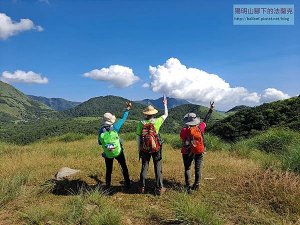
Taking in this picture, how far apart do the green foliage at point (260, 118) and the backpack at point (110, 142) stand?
44757 millimetres

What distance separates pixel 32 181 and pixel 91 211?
4003 mm

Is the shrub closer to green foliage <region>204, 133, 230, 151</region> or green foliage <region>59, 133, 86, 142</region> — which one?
green foliage <region>204, 133, 230, 151</region>

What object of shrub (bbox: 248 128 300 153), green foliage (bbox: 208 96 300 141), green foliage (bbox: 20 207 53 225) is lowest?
green foliage (bbox: 20 207 53 225)

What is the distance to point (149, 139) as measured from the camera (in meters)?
8.86

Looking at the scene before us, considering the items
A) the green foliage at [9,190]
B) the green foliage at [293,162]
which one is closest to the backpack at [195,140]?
the green foliage at [293,162]

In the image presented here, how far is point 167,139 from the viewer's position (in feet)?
67.6

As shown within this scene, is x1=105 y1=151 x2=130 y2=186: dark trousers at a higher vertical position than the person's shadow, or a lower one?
higher

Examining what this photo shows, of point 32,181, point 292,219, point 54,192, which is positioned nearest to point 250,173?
point 292,219

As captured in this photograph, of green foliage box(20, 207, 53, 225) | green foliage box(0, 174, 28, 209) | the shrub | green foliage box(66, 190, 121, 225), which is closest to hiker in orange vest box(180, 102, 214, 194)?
green foliage box(66, 190, 121, 225)

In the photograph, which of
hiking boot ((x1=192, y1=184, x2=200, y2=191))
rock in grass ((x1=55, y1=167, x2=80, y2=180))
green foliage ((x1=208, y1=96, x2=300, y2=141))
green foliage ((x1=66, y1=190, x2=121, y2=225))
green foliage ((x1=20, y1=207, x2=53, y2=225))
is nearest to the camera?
green foliage ((x1=66, y1=190, x2=121, y2=225))

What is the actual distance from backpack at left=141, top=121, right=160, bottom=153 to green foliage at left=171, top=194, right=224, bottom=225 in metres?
1.87

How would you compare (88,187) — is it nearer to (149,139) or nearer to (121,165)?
(121,165)

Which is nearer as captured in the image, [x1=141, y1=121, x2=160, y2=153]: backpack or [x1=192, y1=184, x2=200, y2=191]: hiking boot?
[x1=141, y1=121, x2=160, y2=153]: backpack

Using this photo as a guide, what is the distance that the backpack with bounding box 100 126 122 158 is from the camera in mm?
9291
